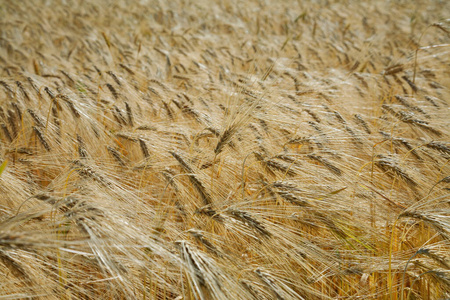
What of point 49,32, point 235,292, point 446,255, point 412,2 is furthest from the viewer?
point 412,2

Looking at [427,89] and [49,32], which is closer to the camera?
[427,89]

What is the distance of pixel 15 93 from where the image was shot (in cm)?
240

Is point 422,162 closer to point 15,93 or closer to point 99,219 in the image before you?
point 99,219

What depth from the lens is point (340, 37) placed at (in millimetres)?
6285

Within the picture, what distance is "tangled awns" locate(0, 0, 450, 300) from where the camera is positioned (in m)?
1.11

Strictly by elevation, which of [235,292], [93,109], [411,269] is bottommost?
[411,269]

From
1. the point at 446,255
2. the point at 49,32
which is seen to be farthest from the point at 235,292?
the point at 49,32

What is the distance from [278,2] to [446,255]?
10483 mm

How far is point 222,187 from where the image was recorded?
177 centimetres

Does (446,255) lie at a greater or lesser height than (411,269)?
greater

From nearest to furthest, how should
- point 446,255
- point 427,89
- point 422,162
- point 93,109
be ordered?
point 446,255 < point 422,162 < point 93,109 < point 427,89

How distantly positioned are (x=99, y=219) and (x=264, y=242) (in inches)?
23.0

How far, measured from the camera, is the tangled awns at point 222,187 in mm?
1114

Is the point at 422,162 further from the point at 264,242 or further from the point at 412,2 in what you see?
the point at 412,2
